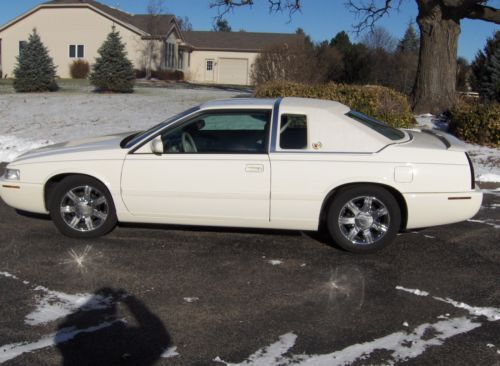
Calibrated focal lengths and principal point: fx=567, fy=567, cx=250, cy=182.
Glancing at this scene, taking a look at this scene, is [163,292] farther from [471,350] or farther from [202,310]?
[471,350]

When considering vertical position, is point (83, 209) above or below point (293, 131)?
below

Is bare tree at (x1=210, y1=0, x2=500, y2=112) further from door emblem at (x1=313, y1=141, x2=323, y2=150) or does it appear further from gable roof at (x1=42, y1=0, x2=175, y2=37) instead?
gable roof at (x1=42, y1=0, x2=175, y2=37)

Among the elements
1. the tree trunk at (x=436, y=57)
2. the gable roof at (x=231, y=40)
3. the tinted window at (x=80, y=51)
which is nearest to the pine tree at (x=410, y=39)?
the gable roof at (x=231, y=40)

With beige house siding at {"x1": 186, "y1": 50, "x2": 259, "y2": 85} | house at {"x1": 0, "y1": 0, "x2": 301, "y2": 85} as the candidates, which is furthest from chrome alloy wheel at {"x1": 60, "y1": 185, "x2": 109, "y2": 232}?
beige house siding at {"x1": 186, "y1": 50, "x2": 259, "y2": 85}

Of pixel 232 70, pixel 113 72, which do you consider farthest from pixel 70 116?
pixel 232 70

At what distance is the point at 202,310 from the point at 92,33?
41647mm

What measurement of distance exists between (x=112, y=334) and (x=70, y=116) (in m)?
12.6

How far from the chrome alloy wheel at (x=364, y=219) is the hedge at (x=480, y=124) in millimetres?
7186

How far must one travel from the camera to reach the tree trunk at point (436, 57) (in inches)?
568

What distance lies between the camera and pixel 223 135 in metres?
5.92

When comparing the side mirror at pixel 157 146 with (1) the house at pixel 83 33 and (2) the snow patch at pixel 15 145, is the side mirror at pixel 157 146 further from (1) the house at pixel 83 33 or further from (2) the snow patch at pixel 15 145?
(1) the house at pixel 83 33

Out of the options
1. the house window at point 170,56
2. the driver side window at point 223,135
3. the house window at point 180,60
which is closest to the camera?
the driver side window at point 223,135

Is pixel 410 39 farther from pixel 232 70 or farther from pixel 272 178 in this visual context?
pixel 272 178

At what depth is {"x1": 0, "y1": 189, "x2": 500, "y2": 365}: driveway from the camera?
11.7 ft
